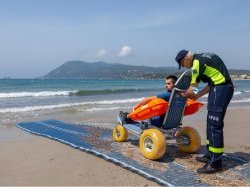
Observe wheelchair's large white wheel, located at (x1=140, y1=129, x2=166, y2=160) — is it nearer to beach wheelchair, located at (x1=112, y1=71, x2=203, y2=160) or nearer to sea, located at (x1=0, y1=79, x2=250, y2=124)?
beach wheelchair, located at (x1=112, y1=71, x2=203, y2=160)

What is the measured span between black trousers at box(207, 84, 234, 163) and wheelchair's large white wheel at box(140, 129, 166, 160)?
32.1 inches

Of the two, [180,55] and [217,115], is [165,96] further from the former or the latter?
[217,115]

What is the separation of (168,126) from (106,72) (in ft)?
446

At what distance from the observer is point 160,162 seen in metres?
6.77

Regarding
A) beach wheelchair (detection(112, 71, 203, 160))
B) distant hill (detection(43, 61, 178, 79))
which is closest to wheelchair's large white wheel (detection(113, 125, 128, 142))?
beach wheelchair (detection(112, 71, 203, 160))

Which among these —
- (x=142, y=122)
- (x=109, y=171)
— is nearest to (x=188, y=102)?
(x=142, y=122)

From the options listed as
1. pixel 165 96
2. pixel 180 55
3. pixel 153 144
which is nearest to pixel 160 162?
pixel 153 144

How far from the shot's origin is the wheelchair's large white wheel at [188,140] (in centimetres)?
735

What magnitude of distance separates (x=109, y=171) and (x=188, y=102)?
203cm

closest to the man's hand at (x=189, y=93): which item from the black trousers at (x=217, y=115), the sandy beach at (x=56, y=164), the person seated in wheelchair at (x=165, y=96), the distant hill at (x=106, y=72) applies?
the black trousers at (x=217, y=115)

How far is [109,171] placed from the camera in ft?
21.0

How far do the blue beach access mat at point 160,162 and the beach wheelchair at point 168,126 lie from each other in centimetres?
18

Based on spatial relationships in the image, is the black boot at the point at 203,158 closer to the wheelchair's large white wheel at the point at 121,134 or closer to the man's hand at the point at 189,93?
the man's hand at the point at 189,93

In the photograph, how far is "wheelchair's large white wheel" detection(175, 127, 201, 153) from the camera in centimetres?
735
